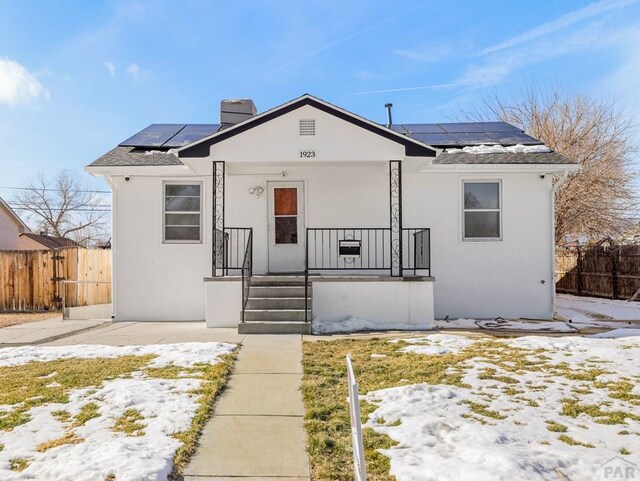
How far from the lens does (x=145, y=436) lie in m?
3.35

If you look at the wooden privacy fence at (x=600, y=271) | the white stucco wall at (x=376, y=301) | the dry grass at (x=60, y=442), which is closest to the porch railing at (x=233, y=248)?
the white stucco wall at (x=376, y=301)

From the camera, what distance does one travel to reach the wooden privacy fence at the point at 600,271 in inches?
530

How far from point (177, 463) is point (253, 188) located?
301 inches

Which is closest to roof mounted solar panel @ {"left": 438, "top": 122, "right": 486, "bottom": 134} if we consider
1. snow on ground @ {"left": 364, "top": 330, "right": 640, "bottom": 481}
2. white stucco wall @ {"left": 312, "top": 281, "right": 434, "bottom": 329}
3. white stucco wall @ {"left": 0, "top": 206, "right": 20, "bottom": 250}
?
white stucco wall @ {"left": 312, "top": 281, "right": 434, "bottom": 329}

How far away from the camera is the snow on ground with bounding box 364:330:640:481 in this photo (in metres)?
2.80

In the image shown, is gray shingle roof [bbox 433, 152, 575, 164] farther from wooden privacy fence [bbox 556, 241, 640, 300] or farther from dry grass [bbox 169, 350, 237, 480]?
dry grass [bbox 169, 350, 237, 480]

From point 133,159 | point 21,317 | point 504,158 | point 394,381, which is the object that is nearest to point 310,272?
point 133,159

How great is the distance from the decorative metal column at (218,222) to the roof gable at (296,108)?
514 mm

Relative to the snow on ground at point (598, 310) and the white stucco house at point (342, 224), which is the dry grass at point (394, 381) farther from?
the snow on ground at point (598, 310)

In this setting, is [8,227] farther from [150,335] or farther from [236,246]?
Answer: [150,335]

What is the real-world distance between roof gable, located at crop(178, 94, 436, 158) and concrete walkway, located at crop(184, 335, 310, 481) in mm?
4780

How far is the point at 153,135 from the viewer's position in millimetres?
11648

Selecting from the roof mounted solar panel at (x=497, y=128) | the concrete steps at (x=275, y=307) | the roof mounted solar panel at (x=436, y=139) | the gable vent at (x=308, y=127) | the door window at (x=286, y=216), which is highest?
the roof mounted solar panel at (x=497, y=128)

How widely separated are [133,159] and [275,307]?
4813 mm
